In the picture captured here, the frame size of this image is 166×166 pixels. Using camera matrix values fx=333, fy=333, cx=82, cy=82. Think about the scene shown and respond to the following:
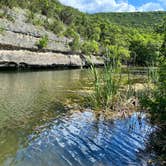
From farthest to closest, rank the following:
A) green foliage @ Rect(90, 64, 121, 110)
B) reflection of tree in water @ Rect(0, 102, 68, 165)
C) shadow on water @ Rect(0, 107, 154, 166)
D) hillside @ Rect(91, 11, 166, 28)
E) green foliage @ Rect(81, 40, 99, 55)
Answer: hillside @ Rect(91, 11, 166, 28) < green foliage @ Rect(81, 40, 99, 55) < green foliage @ Rect(90, 64, 121, 110) < reflection of tree in water @ Rect(0, 102, 68, 165) < shadow on water @ Rect(0, 107, 154, 166)

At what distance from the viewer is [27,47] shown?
40.2 m

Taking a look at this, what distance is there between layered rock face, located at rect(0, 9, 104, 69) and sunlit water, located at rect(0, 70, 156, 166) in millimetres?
19975

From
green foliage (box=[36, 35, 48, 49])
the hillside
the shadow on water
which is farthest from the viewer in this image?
the hillside

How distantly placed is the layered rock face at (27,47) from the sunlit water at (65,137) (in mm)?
19975

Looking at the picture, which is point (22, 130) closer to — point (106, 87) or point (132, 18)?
point (106, 87)

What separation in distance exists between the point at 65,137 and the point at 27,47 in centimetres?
3008

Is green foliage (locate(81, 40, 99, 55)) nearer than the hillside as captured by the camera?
Yes

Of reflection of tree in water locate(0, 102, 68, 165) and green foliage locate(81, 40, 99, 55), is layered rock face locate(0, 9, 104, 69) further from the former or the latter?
reflection of tree in water locate(0, 102, 68, 165)

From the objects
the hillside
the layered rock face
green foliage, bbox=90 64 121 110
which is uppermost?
the hillside

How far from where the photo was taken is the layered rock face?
3694cm

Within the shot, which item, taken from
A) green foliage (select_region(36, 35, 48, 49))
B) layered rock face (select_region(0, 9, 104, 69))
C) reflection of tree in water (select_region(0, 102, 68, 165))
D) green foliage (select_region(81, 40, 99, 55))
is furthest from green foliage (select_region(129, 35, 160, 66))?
reflection of tree in water (select_region(0, 102, 68, 165))

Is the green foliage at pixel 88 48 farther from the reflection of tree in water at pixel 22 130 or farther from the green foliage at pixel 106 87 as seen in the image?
the reflection of tree in water at pixel 22 130

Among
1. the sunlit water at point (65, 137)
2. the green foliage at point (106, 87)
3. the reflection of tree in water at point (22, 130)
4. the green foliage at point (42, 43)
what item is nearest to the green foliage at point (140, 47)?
the green foliage at point (42, 43)

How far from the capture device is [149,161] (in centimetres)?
904
